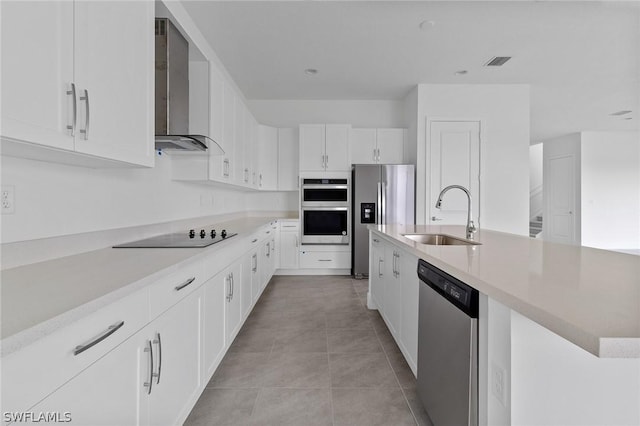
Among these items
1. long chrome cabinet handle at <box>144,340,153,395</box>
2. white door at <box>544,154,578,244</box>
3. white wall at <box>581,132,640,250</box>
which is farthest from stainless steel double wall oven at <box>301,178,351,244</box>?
white wall at <box>581,132,640,250</box>

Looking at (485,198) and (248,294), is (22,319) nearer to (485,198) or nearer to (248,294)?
(248,294)

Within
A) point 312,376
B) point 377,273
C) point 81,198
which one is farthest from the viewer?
point 377,273

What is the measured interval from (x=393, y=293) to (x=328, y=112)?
373 centimetres

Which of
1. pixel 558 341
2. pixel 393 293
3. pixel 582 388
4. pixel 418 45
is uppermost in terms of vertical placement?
pixel 418 45

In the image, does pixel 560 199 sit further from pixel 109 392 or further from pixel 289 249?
pixel 109 392

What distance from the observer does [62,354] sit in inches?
29.6

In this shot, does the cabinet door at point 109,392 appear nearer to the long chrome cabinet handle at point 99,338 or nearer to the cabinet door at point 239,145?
the long chrome cabinet handle at point 99,338

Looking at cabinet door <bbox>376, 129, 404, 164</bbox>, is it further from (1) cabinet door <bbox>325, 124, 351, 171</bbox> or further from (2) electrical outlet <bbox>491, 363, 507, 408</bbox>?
(2) electrical outlet <bbox>491, 363, 507, 408</bbox>

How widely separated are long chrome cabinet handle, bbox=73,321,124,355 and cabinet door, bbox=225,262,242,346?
118 cm

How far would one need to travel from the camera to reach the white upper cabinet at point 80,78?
36.1 inches

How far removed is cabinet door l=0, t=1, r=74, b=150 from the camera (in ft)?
2.91

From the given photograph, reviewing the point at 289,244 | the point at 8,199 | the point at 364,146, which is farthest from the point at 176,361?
the point at 364,146

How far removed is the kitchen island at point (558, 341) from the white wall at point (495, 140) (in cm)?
352

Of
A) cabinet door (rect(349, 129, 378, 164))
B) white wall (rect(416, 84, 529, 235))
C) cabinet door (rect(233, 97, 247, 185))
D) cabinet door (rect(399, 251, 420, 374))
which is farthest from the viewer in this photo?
cabinet door (rect(349, 129, 378, 164))
